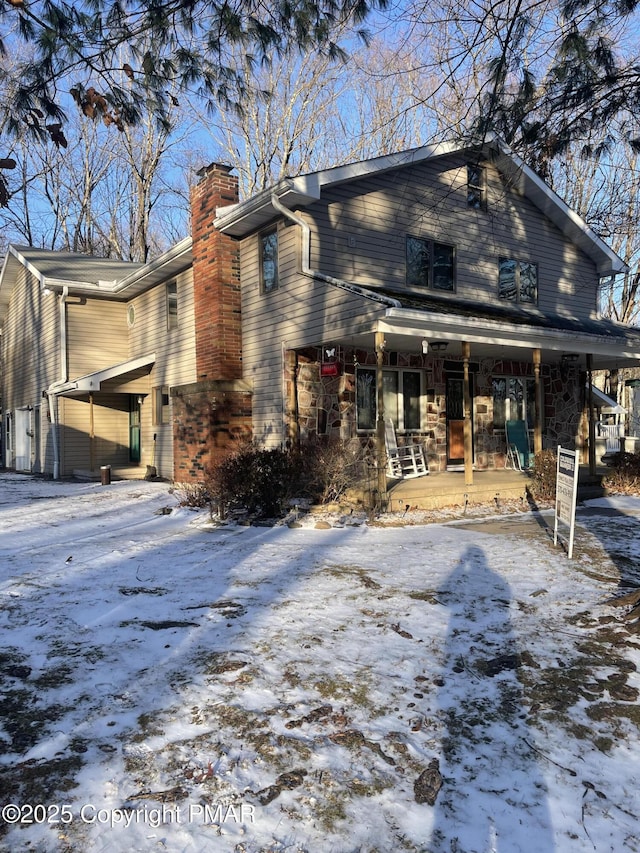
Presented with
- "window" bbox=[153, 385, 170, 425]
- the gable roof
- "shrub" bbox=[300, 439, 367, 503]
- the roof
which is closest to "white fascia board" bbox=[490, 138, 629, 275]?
the gable roof

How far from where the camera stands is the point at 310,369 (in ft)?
34.7

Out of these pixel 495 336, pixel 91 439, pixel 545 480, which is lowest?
pixel 545 480

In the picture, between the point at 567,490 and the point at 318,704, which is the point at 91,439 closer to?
the point at 567,490

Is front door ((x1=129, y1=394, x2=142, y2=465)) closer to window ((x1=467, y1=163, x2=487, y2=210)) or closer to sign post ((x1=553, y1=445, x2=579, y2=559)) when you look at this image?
window ((x1=467, y1=163, x2=487, y2=210))

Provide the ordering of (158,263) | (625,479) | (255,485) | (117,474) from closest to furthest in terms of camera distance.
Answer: (255,485), (625,479), (158,263), (117,474)

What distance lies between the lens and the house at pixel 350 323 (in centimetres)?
988

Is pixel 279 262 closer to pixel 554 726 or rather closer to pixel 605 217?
pixel 605 217

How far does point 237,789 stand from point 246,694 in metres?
0.77

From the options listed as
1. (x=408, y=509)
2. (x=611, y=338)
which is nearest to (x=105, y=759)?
(x=408, y=509)

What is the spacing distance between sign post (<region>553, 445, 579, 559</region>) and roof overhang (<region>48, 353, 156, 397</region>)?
10.7 metres

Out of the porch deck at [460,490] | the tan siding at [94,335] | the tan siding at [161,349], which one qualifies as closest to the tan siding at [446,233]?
the porch deck at [460,490]

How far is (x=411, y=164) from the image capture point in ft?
36.8

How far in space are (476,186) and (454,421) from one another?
16.5 feet

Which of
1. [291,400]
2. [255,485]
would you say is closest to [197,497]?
[255,485]
